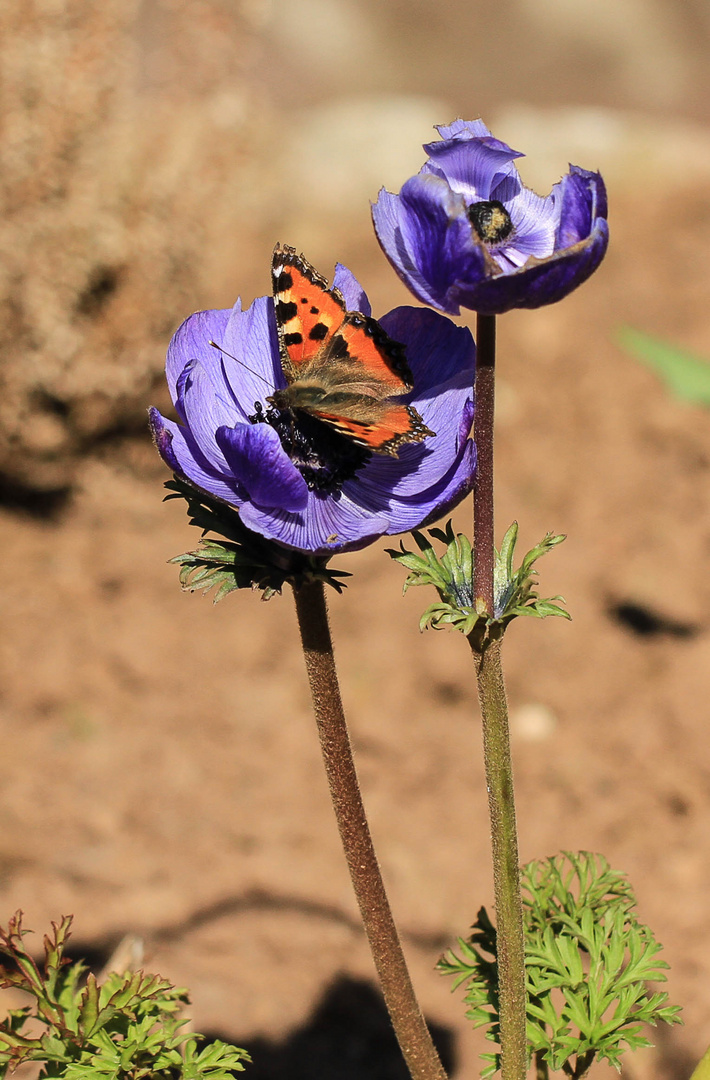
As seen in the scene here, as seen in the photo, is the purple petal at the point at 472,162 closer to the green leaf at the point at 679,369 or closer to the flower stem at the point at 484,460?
the flower stem at the point at 484,460

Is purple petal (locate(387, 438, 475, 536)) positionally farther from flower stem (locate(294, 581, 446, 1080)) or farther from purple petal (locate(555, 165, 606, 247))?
purple petal (locate(555, 165, 606, 247))

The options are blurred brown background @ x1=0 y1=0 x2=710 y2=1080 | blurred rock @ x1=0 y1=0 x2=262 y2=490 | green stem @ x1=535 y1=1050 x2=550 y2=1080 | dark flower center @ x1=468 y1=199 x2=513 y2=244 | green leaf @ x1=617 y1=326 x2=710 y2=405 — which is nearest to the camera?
dark flower center @ x1=468 y1=199 x2=513 y2=244

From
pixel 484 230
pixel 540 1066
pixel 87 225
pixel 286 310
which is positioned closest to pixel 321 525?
pixel 286 310

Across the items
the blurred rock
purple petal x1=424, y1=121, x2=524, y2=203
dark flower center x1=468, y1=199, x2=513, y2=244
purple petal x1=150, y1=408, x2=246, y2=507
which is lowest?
purple petal x1=150, y1=408, x2=246, y2=507

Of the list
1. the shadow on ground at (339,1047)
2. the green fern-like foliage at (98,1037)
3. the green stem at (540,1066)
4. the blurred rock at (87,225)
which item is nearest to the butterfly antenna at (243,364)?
the green fern-like foliage at (98,1037)

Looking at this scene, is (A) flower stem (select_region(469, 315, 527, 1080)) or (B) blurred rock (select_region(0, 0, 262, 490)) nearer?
(A) flower stem (select_region(469, 315, 527, 1080))

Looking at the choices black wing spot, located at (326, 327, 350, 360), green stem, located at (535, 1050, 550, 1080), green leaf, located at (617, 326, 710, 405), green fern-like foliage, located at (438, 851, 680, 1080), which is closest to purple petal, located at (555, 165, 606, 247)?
black wing spot, located at (326, 327, 350, 360)
